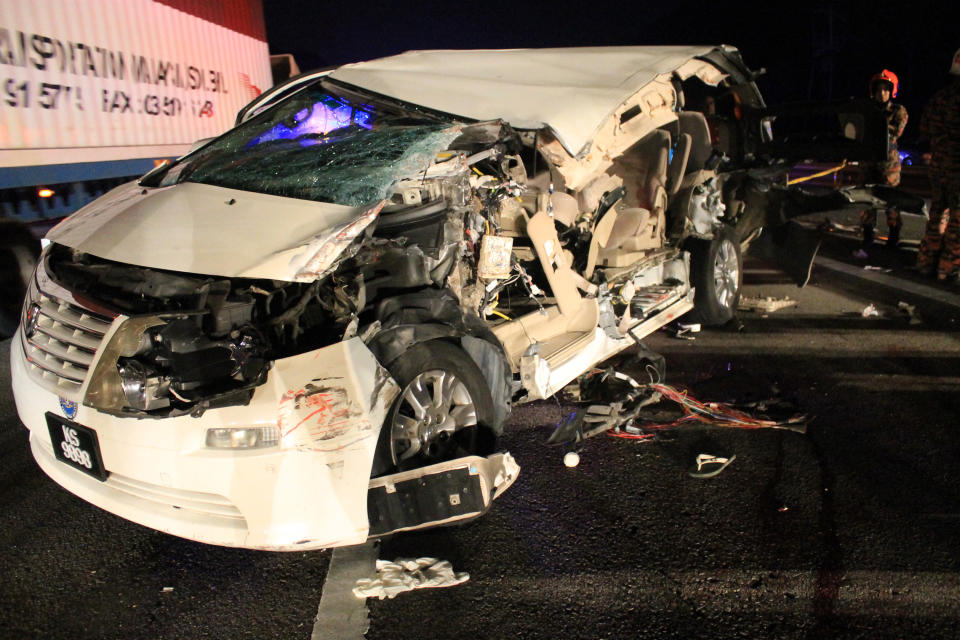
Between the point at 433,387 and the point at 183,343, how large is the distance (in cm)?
106

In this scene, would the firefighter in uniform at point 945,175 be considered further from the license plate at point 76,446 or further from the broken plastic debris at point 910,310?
the license plate at point 76,446

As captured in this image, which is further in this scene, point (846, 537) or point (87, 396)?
point (846, 537)

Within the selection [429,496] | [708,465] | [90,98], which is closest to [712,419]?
[708,465]

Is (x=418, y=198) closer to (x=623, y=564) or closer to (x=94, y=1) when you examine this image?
(x=623, y=564)

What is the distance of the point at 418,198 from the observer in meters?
3.00

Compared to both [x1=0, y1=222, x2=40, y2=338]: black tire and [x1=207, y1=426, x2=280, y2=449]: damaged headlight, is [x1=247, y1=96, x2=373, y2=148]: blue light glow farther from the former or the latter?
[x1=0, y1=222, x2=40, y2=338]: black tire

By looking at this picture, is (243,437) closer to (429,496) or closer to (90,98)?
(429,496)

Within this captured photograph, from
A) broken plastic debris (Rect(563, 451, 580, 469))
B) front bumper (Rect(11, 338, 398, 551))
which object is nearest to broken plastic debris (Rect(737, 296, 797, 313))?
broken plastic debris (Rect(563, 451, 580, 469))

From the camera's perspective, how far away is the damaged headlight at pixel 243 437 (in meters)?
2.20

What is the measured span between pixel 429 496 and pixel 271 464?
0.61 metres

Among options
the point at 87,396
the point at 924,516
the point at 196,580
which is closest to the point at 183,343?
the point at 87,396

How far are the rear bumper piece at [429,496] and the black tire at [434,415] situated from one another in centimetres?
11

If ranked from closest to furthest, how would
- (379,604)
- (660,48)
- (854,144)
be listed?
(379,604) → (660,48) → (854,144)

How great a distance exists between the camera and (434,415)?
280cm
